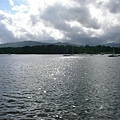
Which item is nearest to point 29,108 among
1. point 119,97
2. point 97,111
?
point 97,111

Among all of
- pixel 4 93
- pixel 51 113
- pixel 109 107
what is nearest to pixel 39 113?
pixel 51 113

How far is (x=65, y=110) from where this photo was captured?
31.6 m

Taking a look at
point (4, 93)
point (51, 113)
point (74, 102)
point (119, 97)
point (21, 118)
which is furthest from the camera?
point (4, 93)

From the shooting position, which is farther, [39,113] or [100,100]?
[100,100]

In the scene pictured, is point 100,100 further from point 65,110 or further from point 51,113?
point 51,113

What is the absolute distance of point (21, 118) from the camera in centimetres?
2775

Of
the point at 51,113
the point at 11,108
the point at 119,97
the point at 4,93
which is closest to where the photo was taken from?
the point at 51,113

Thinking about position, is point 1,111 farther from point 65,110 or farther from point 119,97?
point 119,97

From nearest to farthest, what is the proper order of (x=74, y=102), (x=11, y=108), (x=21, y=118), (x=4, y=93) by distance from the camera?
(x=21, y=118), (x=11, y=108), (x=74, y=102), (x=4, y=93)

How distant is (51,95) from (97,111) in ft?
43.1

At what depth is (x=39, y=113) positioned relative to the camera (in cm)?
3014

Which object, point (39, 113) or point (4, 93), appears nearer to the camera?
point (39, 113)

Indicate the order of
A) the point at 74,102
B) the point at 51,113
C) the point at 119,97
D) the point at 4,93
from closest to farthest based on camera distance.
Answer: the point at 51,113
the point at 74,102
the point at 119,97
the point at 4,93

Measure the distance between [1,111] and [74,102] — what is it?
12.3m
